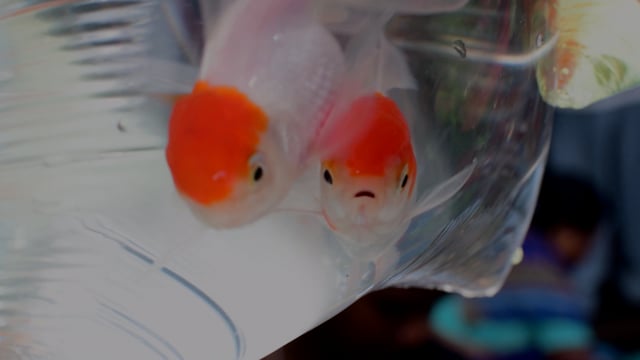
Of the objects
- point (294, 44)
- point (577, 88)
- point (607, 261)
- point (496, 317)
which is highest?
point (294, 44)

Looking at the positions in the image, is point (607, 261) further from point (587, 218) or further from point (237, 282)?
point (237, 282)

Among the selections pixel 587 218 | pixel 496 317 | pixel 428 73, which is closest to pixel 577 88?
pixel 428 73

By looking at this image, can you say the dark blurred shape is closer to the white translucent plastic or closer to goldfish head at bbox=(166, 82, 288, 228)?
the white translucent plastic

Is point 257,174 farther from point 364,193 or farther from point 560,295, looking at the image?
point 560,295

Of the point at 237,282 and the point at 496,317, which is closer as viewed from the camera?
the point at 237,282

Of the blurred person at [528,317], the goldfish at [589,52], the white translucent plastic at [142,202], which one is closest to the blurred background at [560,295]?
the blurred person at [528,317]

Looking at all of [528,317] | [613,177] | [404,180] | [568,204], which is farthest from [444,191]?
[613,177]

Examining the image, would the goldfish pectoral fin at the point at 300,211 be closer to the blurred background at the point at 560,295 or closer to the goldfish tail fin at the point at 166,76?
the goldfish tail fin at the point at 166,76

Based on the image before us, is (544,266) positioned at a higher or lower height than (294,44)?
lower
